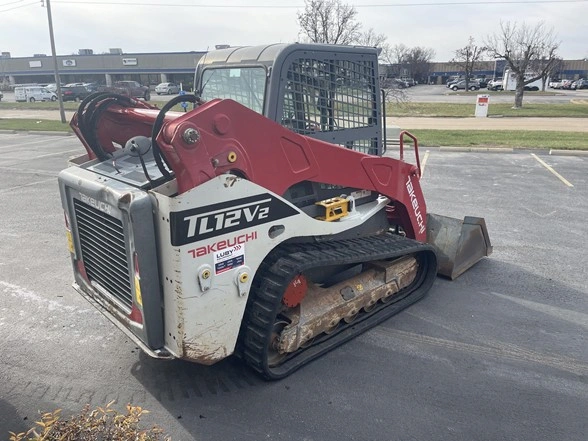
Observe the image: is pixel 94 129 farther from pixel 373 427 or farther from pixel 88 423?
pixel 373 427

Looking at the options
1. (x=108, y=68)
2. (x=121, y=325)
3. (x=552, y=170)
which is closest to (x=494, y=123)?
(x=552, y=170)

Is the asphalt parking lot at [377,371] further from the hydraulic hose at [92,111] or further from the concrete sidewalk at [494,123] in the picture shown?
the concrete sidewalk at [494,123]

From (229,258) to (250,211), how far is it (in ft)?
1.17

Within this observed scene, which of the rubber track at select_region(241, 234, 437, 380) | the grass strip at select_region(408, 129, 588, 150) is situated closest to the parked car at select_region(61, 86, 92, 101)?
the grass strip at select_region(408, 129, 588, 150)

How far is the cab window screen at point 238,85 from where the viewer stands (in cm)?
399

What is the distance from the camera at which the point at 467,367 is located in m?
4.05

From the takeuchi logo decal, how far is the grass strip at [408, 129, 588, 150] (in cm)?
1278

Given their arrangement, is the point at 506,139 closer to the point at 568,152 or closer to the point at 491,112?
the point at 568,152

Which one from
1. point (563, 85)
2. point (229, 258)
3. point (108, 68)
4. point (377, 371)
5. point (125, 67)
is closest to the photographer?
point (229, 258)

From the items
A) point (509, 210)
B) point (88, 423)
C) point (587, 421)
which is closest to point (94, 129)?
point (88, 423)

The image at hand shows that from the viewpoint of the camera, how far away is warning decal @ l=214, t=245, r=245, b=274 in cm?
329

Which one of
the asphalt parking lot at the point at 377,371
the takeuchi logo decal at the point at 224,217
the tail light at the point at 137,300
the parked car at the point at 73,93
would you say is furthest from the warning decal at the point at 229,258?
the parked car at the point at 73,93

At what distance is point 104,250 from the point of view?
12.5 feet

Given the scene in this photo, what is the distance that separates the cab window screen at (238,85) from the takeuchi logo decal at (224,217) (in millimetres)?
905
